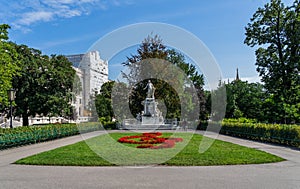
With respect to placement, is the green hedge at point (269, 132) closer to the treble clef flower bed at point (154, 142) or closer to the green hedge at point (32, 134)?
the treble clef flower bed at point (154, 142)

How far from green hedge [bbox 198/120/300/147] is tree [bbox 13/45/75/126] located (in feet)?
70.2

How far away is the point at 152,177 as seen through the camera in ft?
27.2

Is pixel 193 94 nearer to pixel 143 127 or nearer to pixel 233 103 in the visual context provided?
pixel 233 103

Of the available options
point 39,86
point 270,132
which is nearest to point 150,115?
point 39,86

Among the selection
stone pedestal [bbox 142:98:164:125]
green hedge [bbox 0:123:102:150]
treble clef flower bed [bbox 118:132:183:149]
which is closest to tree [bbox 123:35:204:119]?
stone pedestal [bbox 142:98:164:125]

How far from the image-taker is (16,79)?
3403cm

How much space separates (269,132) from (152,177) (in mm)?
15071

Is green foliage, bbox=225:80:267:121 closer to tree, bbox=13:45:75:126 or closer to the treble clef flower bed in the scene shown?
tree, bbox=13:45:75:126

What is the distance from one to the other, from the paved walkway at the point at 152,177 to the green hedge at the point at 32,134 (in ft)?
21.0

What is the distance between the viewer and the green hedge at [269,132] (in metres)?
17.7

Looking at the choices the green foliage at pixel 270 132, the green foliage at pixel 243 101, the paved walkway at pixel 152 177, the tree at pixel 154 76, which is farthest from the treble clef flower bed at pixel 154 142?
the green foliage at pixel 243 101

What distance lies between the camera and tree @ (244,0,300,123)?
2916 cm

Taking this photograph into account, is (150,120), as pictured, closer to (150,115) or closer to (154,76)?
(150,115)

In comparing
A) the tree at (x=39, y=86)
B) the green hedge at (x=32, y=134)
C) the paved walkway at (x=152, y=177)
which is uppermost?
the tree at (x=39, y=86)
